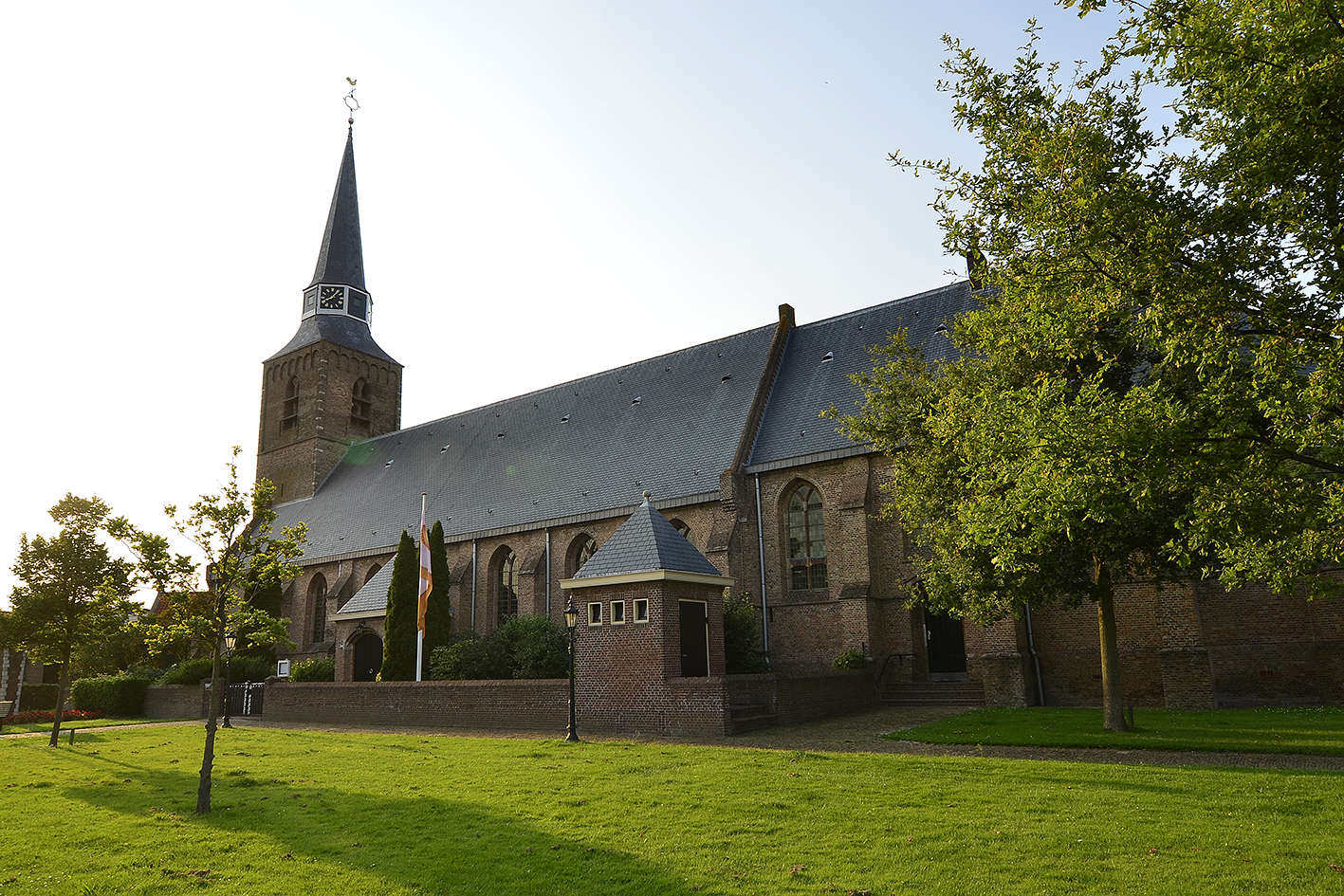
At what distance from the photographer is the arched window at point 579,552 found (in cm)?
3189

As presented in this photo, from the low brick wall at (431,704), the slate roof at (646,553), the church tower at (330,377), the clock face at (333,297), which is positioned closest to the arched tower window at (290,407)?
the church tower at (330,377)

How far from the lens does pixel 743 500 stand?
1091 inches

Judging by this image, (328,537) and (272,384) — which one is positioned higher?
(272,384)

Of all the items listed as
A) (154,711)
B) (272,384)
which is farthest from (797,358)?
(272,384)

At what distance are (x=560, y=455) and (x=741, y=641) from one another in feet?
49.0

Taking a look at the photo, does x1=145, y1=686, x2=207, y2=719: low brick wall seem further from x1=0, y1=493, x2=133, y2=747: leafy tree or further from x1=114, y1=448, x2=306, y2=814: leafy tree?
x1=114, y1=448, x2=306, y2=814: leafy tree

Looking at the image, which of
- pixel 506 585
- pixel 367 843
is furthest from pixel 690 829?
pixel 506 585

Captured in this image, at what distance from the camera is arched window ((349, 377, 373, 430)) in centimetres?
4900

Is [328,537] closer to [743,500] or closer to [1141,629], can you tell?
[743,500]

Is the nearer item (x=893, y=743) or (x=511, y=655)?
(x=893, y=743)

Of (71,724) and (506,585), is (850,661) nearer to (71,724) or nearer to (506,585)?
(506,585)

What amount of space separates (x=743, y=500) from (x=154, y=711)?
81.8ft

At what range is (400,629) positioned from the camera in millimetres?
27188

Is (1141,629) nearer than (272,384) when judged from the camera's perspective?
Yes
